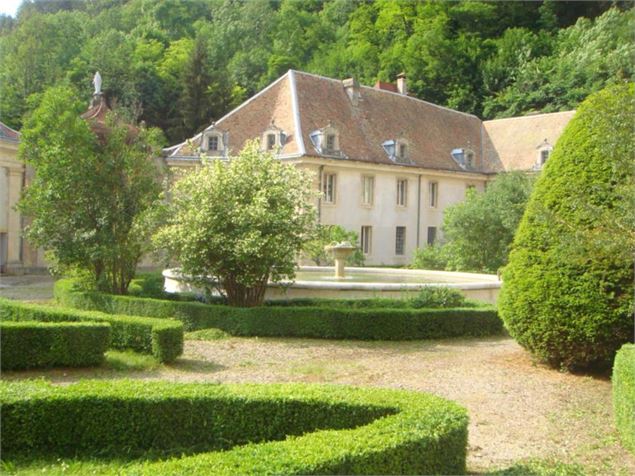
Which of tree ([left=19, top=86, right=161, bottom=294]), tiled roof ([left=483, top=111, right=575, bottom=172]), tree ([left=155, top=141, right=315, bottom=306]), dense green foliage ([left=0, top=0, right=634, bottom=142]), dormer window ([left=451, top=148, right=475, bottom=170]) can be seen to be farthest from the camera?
dense green foliage ([left=0, top=0, right=634, bottom=142])

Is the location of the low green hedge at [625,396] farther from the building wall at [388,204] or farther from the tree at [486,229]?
the building wall at [388,204]

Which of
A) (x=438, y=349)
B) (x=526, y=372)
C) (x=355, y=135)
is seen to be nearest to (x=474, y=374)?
(x=526, y=372)

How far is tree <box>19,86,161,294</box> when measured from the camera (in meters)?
16.5

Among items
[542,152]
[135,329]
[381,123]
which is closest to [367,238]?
[381,123]

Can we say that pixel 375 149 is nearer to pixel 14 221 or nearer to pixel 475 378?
pixel 14 221

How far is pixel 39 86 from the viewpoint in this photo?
48.7 metres

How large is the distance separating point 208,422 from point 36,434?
160 centimetres

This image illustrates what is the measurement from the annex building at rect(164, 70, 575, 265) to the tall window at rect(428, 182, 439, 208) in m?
0.06

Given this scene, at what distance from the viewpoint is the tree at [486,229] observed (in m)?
24.2

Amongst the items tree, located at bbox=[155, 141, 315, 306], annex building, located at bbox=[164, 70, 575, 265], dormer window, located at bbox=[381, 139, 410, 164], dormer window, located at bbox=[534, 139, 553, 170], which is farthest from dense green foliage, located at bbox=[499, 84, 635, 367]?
dormer window, located at bbox=[534, 139, 553, 170]

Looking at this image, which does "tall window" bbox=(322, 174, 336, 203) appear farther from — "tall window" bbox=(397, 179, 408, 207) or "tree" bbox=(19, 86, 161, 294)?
"tree" bbox=(19, 86, 161, 294)

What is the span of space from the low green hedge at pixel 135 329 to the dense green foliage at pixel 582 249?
539 cm

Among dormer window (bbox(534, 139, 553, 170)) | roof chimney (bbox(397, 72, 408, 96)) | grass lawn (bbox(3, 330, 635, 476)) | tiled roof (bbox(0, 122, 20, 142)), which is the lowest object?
grass lawn (bbox(3, 330, 635, 476))

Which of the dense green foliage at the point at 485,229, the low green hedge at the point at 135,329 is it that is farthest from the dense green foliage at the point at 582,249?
the dense green foliage at the point at 485,229
